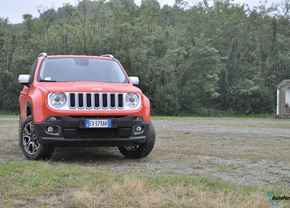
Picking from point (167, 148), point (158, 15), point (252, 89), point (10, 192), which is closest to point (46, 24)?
point (158, 15)

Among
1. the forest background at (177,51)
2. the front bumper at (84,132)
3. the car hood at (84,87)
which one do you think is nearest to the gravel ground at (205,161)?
the front bumper at (84,132)

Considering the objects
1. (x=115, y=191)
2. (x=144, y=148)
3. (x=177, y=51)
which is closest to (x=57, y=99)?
(x=144, y=148)

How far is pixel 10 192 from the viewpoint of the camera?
14.2ft

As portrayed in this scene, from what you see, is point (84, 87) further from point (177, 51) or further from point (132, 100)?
point (177, 51)

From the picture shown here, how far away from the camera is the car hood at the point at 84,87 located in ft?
22.4

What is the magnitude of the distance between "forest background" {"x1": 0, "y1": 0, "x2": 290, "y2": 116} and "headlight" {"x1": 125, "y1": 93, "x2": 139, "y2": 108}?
31.9m

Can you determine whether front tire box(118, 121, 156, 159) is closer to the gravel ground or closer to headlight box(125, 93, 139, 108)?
the gravel ground

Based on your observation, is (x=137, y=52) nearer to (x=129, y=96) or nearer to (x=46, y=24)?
(x=46, y=24)

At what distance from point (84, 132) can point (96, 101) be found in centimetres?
58

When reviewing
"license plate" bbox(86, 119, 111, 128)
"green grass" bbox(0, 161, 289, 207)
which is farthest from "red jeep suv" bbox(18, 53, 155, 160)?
"green grass" bbox(0, 161, 289, 207)

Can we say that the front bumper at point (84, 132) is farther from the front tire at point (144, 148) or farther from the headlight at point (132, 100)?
the front tire at point (144, 148)

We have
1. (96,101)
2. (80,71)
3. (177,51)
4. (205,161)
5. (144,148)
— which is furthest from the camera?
(177,51)

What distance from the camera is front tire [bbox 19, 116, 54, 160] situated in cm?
691

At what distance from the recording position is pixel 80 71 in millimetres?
7945
